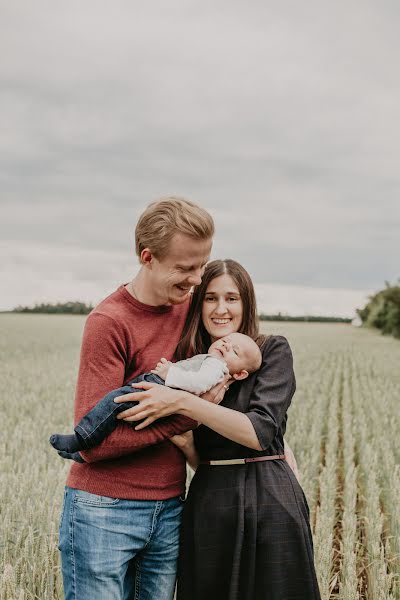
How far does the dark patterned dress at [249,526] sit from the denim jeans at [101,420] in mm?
470

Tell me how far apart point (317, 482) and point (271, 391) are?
412 centimetres

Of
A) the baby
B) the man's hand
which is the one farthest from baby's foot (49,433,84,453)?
the man's hand

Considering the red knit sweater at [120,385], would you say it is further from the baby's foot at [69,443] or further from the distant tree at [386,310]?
the distant tree at [386,310]

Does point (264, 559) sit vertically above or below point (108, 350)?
below

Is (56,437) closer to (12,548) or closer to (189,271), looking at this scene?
(189,271)

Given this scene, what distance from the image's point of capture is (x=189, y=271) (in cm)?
245

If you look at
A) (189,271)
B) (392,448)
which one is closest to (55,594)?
(189,271)

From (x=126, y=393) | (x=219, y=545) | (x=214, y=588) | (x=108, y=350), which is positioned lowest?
(x=214, y=588)

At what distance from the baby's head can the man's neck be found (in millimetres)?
278

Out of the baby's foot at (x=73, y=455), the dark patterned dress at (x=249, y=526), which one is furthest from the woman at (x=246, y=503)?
the baby's foot at (x=73, y=455)

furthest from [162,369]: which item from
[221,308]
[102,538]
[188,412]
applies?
[102,538]

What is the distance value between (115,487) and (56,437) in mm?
279

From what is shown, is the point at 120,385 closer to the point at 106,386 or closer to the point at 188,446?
the point at 106,386

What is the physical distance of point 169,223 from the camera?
235 cm
